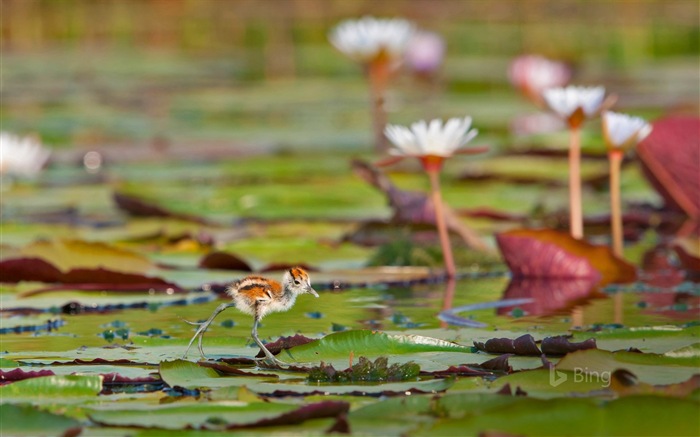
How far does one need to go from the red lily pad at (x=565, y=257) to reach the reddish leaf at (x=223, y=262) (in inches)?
38.2

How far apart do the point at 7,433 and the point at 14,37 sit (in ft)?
58.3

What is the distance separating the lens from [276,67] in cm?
1574

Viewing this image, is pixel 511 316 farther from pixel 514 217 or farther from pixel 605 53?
pixel 605 53

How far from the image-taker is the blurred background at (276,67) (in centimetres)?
1003

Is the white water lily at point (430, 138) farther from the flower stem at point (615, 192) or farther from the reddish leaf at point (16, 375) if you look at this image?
the reddish leaf at point (16, 375)

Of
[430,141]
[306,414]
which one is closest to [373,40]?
[430,141]

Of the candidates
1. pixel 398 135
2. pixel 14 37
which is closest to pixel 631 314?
pixel 398 135

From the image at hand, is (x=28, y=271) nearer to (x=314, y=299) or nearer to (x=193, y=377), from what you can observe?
(x=314, y=299)

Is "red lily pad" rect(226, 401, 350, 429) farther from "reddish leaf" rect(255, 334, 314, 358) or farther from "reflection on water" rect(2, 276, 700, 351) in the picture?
"reflection on water" rect(2, 276, 700, 351)

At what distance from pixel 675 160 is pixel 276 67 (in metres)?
10.7

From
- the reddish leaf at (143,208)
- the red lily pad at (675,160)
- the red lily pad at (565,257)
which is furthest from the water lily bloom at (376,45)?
the red lily pad at (565,257)

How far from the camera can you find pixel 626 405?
2.37 m

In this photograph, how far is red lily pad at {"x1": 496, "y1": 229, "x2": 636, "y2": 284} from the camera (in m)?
4.60

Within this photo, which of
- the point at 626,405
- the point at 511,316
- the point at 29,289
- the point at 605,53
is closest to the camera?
the point at 626,405
